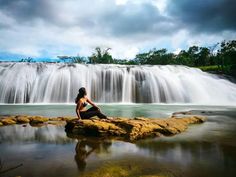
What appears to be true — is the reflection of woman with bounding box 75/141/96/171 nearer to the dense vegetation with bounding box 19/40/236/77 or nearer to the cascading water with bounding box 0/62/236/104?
the cascading water with bounding box 0/62/236/104

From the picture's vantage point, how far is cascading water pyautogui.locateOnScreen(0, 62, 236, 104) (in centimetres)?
2225

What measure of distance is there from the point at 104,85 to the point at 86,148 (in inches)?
778

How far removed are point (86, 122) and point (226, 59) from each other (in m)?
49.1

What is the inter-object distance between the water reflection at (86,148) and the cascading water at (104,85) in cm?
1737

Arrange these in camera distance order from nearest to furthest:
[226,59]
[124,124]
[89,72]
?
1. [124,124]
2. [89,72]
3. [226,59]

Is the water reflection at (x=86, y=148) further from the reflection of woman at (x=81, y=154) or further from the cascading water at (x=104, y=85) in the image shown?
the cascading water at (x=104, y=85)

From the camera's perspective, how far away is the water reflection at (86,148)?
3595 millimetres

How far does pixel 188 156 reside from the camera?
154 inches

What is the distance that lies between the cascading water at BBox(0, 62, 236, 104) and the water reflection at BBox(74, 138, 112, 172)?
1737 cm

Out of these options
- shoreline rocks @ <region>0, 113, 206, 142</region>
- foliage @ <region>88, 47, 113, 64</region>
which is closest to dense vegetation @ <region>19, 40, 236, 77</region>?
foliage @ <region>88, 47, 113, 64</region>

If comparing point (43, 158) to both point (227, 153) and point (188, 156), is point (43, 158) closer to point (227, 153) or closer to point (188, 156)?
point (188, 156)

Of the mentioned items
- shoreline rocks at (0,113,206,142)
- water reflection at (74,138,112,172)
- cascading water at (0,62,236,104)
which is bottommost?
water reflection at (74,138,112,172)

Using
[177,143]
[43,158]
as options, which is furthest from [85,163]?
[177,143]

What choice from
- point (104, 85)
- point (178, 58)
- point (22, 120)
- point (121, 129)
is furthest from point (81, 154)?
point (178, 58)
